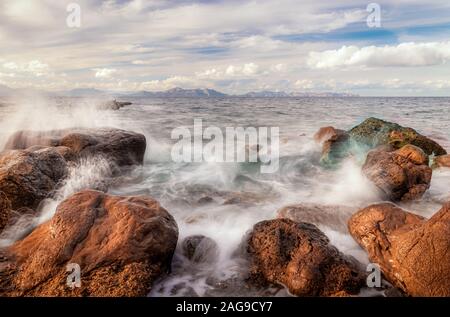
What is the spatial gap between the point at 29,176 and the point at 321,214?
6.03 metres

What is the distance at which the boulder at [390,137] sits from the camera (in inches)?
484

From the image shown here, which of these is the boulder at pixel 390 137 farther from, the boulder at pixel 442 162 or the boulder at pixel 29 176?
the boulder at pixel 29 176

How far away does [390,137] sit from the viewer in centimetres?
1255

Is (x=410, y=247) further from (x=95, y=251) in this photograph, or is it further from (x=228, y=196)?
(x=228, y=196)

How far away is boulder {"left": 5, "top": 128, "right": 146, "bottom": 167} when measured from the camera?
9.82 meters

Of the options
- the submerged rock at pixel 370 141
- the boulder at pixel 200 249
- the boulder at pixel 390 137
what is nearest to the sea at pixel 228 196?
the boulder at pixel 200 249

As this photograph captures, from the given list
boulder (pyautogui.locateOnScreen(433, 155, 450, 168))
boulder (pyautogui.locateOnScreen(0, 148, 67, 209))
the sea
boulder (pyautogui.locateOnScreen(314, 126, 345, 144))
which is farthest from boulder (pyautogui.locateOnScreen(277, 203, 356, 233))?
boulder (pyautogui.locateOnScreen(314, 126, 345, 144))

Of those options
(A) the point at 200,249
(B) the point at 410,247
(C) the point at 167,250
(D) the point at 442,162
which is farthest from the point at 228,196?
(D) the point at 442,162

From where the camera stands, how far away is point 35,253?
15.7 feet

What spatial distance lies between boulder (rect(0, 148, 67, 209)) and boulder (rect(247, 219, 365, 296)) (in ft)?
14.7

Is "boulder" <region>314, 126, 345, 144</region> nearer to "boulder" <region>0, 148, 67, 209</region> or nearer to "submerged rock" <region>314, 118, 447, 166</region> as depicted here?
"submerged rock" <region>314, 118, 447, 166</region>

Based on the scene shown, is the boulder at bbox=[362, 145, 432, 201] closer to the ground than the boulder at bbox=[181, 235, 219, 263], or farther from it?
farther from it
